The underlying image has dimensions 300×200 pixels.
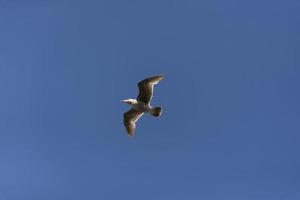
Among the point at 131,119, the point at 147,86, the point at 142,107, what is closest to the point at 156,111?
the point at 142,107

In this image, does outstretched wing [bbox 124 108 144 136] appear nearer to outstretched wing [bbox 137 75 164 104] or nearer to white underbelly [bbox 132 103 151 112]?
white underbelly [bbox 132 103 151 112]

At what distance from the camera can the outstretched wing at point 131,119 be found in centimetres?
4338

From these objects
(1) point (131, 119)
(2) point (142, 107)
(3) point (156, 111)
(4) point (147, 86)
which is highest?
(4) point (147, 86)

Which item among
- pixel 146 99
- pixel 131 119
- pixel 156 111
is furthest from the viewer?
pixel 131 119

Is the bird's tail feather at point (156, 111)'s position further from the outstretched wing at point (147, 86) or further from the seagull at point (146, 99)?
the outstretched wing at point (147, 86)

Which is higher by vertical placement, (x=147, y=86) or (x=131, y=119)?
(x=147, y=86)

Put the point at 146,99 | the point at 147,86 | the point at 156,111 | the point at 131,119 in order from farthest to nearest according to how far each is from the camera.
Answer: the point at 131,119
the point at 146,99
the point at 156,111
the point at 147,86

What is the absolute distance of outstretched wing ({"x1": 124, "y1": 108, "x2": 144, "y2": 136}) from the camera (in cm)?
4338

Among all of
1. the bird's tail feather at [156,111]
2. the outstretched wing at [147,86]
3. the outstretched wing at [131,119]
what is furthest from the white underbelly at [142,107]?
the outstretched wing at [131,119]

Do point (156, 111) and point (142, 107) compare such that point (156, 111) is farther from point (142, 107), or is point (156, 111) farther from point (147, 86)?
point (147, 86)

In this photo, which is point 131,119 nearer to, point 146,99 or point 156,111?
point 146,99

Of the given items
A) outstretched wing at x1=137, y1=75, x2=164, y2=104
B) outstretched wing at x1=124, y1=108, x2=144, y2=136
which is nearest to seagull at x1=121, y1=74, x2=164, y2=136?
outstretched wing at x1=137, y1=75, x2=164, y2=104

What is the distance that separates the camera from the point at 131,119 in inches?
1711

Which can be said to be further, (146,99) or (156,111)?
(146,99)
